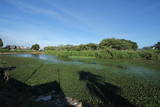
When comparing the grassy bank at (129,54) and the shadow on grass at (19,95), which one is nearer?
the shadow on grass at (19,95)

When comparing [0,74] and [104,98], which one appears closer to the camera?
[104,98]

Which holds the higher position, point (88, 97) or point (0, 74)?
point (0, 74)

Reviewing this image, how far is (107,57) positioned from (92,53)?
20.4 ft

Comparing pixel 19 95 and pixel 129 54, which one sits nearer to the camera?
pixel 19 95

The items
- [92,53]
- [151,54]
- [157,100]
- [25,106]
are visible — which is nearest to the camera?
[25,106]

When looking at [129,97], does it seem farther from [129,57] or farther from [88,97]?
[129,57]

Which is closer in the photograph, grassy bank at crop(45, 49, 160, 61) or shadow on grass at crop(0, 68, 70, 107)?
shadow on grass at crop(0, 68, 70, 107)

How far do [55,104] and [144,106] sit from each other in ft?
11.5

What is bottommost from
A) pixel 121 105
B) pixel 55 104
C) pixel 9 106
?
pixel 121 105

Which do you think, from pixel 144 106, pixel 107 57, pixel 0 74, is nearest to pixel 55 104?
pixel 144 106

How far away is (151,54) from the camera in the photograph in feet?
84.9

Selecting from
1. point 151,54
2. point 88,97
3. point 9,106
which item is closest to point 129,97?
point 88,97

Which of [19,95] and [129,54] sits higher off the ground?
[129,54]

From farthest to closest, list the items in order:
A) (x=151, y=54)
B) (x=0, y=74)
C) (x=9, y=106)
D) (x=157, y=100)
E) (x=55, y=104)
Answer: (x=151, y=54) → (x=0, y=74) → (x=157, y=100) → (x=55, y=104) → (x=9, y=106)
